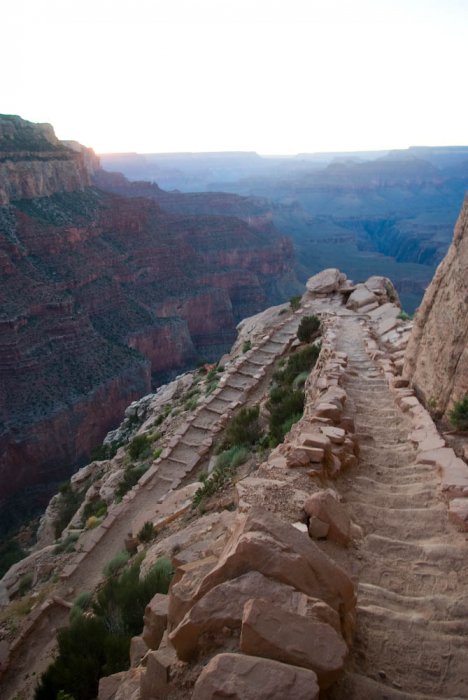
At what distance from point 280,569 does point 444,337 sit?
18.9ft

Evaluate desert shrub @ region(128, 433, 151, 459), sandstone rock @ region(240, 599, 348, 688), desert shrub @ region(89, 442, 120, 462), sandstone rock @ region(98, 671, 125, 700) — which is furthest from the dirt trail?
desert shrub @ region(89, 442, 120, 462)

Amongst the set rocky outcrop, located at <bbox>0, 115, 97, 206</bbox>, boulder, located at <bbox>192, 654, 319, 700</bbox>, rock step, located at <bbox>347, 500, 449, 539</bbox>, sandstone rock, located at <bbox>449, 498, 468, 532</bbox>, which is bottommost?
rock step, located at <bbox>347, 500, 449, 539</bbox>

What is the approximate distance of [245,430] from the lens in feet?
43.1

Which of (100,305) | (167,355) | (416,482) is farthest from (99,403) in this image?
(416,482)

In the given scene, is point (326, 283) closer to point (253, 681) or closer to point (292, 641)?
point (292, 641)

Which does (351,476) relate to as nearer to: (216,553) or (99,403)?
(216,553)

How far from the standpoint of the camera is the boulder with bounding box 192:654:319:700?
307cm

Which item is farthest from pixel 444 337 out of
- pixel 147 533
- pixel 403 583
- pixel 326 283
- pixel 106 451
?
pixel 106 451

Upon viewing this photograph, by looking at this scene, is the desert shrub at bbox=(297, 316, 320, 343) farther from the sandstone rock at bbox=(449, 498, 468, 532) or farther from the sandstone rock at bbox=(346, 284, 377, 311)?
the sandstone rock at bbox=(449, 498, 468, 532)

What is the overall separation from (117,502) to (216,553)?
1046 cm

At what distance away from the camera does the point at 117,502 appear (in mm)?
14672

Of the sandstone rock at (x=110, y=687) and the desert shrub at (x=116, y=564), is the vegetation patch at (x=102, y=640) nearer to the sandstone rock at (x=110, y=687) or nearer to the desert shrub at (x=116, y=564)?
the sandstone rock at (x=110, y=687)

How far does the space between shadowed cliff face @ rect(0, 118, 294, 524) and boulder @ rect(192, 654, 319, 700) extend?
1337 inches

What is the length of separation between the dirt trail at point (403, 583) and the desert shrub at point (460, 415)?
2.51 feet
